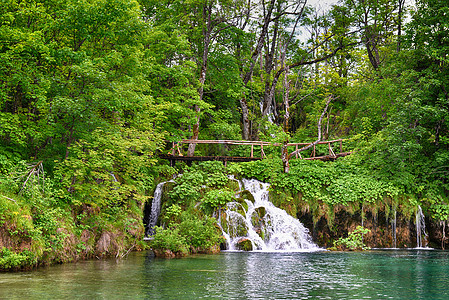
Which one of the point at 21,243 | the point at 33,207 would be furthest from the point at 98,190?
the point at 21,243

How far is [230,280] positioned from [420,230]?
13.5 metres

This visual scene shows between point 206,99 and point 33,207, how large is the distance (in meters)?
18.5

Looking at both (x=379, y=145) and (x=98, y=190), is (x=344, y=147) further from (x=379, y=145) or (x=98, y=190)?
(x=98, y=190)

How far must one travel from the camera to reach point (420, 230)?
61.0 feet

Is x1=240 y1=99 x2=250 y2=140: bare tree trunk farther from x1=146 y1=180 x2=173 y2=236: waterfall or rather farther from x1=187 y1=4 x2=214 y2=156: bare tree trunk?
x1=146 y1=180 x2=173 y2=236: waterfall

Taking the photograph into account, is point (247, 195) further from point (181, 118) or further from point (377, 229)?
point (377, 229)

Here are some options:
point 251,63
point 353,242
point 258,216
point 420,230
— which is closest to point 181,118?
point 258,216

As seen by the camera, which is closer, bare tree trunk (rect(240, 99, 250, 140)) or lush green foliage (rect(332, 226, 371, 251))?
lush green foliage (rect(332, 226, 371, 251))

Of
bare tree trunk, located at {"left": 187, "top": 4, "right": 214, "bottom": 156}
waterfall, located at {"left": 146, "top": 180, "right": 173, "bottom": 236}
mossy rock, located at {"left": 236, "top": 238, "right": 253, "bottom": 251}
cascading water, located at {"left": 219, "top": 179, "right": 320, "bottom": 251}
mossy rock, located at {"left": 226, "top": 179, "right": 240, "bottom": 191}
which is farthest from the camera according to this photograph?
bare tree trunk, located at {"left": 187, "top": 4, "right": 214, "bottom": 156}

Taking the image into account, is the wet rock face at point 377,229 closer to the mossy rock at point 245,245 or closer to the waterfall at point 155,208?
the mossy rock at point 245,245

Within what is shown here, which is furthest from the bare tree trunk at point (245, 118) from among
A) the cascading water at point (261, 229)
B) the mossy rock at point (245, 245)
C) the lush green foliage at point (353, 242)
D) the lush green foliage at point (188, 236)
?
the lush green foliage at point (188, 236)

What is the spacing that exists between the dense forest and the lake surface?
5.12ft

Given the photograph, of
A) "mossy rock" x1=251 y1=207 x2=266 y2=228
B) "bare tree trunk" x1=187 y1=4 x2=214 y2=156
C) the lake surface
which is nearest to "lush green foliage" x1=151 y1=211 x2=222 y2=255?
the lake surface

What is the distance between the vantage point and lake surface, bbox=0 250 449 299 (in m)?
7.01
